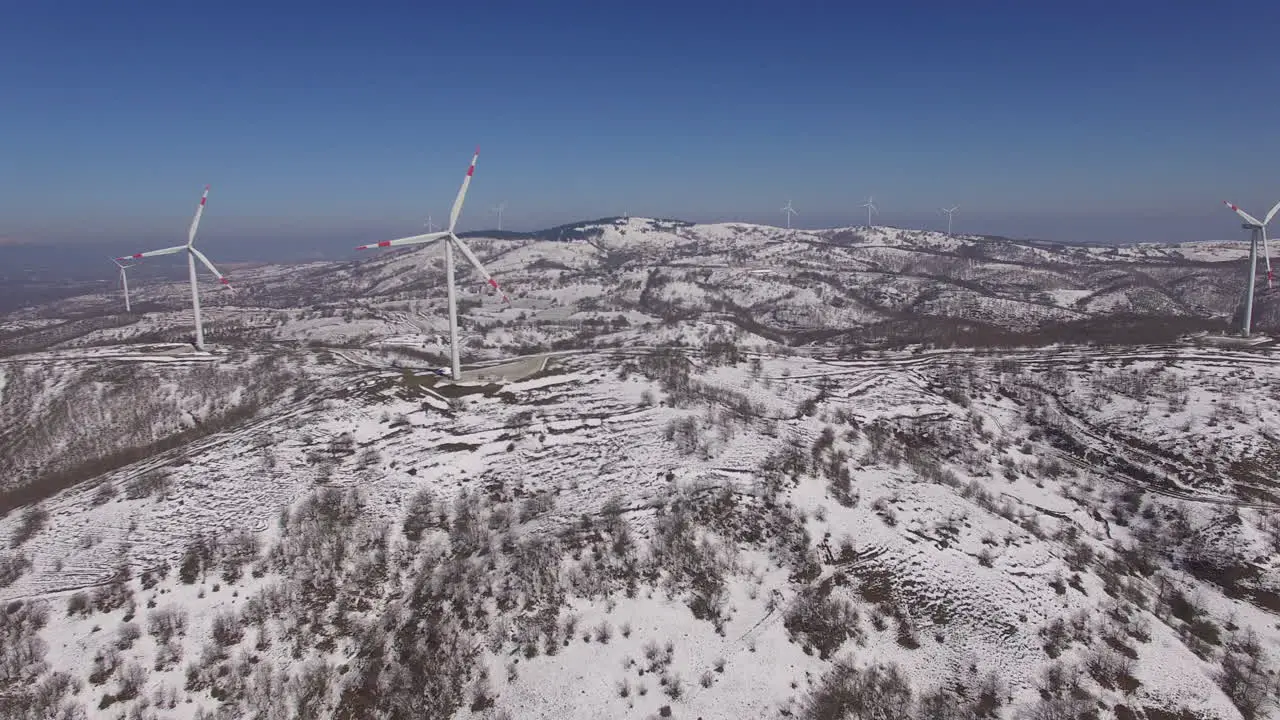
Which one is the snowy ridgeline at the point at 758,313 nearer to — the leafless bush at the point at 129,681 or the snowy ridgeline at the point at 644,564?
the snowy ridgeline at the point at 644,564

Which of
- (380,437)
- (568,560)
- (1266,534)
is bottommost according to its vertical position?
(1266,534)

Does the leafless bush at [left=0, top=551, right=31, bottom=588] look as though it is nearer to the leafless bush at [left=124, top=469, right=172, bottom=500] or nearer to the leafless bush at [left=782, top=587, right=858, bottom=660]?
the leafless bush at [left=124, top=469, right=172, bottom=500]

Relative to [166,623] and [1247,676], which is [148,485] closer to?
[166,623]

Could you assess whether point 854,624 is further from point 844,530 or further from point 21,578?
point 21,578

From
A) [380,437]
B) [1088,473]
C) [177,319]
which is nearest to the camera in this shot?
[380,437]

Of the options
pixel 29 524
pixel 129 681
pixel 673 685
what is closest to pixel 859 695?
pixel 673 685

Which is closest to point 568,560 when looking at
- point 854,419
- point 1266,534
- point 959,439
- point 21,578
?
point 21,578

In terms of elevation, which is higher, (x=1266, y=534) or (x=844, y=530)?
(x=844, y=530)

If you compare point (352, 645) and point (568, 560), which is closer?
point (352, 645)
